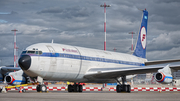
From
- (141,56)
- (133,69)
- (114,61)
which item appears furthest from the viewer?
(141,56)

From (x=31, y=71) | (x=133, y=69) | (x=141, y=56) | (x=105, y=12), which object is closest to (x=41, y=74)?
(x=31, y=71)

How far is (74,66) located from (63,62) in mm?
1483

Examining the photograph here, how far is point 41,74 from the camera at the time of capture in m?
21.5

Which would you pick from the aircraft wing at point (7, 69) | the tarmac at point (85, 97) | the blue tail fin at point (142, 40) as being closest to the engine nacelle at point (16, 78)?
the aircraft wing at point (7, 69)

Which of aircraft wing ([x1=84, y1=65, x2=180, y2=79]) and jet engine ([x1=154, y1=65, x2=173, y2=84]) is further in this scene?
aircraft wing ([x1=84, y1=65, x2=180, y2=79])

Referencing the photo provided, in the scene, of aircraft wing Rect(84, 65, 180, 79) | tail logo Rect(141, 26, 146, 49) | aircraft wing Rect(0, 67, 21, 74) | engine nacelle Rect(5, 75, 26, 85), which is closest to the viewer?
aircraft wing Rect(84, 65, 180, 79)

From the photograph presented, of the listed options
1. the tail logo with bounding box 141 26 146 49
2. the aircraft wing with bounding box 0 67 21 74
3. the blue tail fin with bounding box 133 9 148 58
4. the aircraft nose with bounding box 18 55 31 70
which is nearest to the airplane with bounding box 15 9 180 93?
the aircraft nose with bounding box 18 55 31 70

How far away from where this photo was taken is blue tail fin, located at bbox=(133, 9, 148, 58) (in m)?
36.8

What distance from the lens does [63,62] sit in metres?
22.9

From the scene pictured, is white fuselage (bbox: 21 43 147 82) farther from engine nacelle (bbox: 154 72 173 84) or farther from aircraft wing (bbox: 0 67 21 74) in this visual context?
aircraft wing (bbox: 0 67 21 74)

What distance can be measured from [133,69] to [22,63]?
404 inches

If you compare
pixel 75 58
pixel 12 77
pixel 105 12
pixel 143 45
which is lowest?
pixel 12 77

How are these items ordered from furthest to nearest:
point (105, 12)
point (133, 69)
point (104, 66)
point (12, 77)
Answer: point (105, 12) → point (104, 66) → point (12, 77) → point (133, 69)

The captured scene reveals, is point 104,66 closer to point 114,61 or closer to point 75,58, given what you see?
point 114,61
